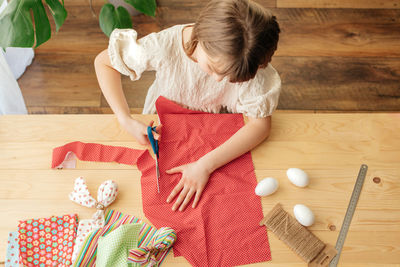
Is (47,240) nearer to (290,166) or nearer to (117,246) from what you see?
(117,246)

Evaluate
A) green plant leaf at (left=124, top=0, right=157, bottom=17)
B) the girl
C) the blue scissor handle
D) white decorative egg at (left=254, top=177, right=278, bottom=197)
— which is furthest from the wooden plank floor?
white decorative egg at (left=254, top=177, right=278, bottom=197)

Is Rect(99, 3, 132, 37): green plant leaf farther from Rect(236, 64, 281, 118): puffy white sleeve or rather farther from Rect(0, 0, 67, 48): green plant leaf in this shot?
Rect(236, 64, 281, 118): puffy white sleeve

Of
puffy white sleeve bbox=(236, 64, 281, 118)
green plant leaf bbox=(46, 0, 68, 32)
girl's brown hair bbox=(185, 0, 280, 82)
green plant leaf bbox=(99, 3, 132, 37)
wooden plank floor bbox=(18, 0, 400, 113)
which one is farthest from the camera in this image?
wooden plank floor bbox=(18, 0, 400, 113)

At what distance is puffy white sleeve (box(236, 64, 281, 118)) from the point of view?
1017 millimetres

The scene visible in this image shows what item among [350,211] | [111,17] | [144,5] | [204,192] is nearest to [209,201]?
[204,192]

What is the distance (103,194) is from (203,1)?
4.62 ft

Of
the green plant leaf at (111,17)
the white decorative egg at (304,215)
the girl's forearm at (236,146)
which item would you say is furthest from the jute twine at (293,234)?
the green plant leaf at (111,17)

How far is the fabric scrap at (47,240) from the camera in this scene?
0.89 m

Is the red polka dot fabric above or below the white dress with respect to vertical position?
below

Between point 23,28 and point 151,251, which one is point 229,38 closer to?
point 151,251

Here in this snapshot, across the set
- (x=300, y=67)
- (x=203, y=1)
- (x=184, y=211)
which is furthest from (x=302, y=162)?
(x=203, y=1)

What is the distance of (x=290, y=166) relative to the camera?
1024 mm

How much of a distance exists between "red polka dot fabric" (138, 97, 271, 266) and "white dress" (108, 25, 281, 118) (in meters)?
0.07

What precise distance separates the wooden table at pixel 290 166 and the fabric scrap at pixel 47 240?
0.03m
